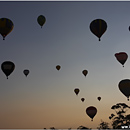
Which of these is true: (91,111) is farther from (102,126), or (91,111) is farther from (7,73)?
(102,126)

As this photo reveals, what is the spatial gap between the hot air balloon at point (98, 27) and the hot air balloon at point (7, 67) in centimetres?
1027

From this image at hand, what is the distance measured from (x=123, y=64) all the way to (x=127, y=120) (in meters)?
32.2

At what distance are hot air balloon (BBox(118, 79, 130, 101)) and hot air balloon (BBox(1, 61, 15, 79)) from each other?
40.9 ft

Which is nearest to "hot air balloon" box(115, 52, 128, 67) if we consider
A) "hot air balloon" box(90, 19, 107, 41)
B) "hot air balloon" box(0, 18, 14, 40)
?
"hot air balloon" box(90, 19, 107, 41)

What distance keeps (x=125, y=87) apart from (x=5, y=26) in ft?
48.0

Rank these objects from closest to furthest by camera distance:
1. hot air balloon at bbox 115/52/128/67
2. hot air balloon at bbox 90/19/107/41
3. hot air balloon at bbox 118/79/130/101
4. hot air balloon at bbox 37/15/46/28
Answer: hot air balloon at bbox 90/19/107/41 < hot air balloon at bbox 118/79/130/101 < hot air balloon at bbox 115/52/128/67 < hot air balloon at bbox 37/15/46/28

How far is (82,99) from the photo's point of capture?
47.8 metres

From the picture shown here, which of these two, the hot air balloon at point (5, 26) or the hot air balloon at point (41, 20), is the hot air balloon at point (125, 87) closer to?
the hot air balloon at point (41, 20)

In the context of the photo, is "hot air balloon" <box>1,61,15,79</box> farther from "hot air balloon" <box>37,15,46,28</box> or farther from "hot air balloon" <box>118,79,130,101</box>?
"hot air balloon" <box>118,79,130,101</box>

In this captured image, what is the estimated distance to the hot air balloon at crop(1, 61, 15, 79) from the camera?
93.8 ft

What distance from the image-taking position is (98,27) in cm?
2662

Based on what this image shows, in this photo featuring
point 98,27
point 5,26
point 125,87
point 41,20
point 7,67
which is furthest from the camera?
point 41,20

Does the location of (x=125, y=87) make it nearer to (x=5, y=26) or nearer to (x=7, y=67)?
(x=7, y=67)

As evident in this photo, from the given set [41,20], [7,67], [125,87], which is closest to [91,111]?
[125,87]
